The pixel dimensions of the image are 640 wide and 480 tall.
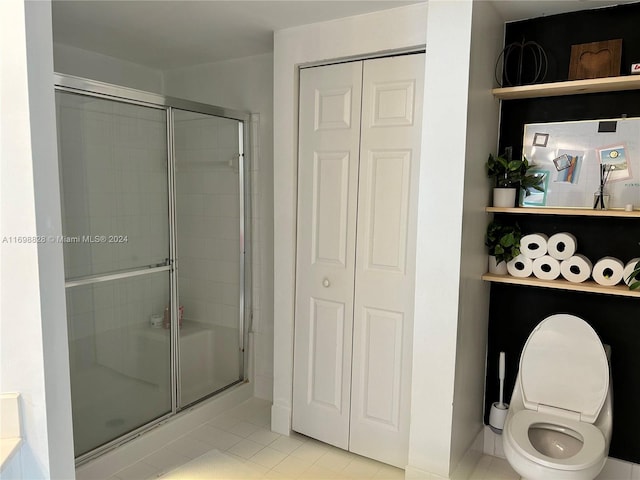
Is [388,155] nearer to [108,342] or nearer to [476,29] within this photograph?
[476,29]

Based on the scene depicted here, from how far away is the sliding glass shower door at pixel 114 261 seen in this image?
2387 millimetres

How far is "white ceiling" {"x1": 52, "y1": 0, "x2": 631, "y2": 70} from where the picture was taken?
7.23 ft

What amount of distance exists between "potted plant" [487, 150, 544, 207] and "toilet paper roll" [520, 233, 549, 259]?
0.60 ft

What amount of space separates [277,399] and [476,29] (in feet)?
7.27

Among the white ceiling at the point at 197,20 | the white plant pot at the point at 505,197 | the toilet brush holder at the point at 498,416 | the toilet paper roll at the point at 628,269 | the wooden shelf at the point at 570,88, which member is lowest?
the toilet brush holder at the point at 498,416

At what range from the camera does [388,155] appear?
2367mm

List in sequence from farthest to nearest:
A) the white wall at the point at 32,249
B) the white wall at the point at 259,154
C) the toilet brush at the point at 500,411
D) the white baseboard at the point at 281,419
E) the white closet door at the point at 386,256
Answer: the white wall at the point at 259,154
the white baseboard at the point at 281,419
the toilet brush at the point at 500,411
the white closet door at the point at 386,256
the white wall at the point at 32,249

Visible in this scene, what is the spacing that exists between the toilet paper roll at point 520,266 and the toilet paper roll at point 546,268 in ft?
0.07

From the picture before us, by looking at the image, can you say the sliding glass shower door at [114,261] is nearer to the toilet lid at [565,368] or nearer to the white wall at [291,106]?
the white wall at [291,106]

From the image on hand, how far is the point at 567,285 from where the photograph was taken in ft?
7.09

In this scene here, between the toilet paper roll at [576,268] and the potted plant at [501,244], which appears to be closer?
the toilet paper roll at [576,268]

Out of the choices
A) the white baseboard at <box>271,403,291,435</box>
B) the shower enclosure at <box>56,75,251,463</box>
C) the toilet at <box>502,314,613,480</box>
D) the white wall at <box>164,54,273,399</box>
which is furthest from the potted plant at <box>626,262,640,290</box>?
the shower enclosure at <box>56,75,251,463</box>

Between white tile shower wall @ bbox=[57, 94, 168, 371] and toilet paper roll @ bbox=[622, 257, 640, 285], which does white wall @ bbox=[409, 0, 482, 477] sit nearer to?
toilet paper roll @ bbox=[622, 257, 640, 285]

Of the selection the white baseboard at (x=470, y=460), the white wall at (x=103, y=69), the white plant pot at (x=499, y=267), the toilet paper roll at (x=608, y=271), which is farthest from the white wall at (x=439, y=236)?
the white wall at (x=103, y=69)
